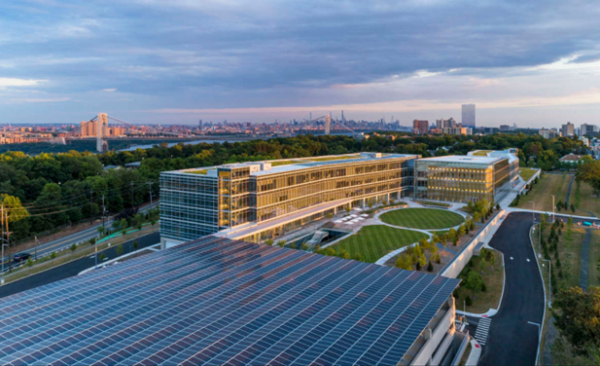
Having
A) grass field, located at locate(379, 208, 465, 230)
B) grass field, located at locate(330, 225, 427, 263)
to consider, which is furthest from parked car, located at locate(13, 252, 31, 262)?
grass field, located at locate(379, 208, 465, 230)

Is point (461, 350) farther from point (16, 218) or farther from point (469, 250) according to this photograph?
point (16, 218)

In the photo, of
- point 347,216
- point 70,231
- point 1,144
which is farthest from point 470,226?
point 1,144

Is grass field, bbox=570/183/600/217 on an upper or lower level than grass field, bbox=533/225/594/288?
upper

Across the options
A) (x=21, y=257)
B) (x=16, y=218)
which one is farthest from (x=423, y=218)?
(x=16, y=218)

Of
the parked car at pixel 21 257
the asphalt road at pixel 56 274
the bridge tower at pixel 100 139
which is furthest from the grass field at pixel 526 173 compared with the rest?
the bridge tower at pixel 100 139

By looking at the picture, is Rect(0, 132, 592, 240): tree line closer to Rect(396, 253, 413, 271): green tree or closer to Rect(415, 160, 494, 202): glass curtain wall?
Rect(415, 160, 494, 202): glass curtain wall

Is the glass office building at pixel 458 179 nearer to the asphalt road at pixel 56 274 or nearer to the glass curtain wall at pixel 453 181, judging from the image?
the glass curtain wall at pixel 453 181

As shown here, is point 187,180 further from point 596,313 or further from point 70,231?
point 596,313
